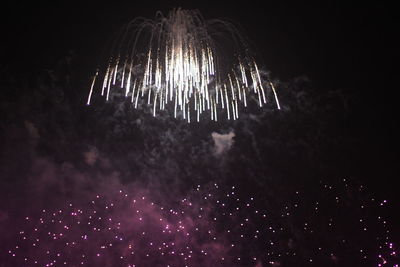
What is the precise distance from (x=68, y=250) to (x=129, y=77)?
9012mm

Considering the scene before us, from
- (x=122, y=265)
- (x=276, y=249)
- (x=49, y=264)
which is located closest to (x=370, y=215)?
(x=276, y=249)

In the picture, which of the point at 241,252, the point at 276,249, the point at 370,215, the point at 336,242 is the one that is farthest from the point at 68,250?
the point at 370,215

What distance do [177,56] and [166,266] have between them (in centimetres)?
1011

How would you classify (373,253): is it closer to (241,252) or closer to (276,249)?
(276,249)

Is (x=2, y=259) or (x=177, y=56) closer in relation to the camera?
(x=177, y=56)

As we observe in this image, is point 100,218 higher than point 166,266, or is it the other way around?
point 100,218

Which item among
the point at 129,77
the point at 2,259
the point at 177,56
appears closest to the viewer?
the point at 177,56

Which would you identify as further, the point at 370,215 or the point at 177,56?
the point at 370,215

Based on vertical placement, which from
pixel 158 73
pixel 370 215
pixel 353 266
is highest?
pixel 158 73

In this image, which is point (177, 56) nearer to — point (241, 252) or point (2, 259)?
point (241, 252)

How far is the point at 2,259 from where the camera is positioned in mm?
17875

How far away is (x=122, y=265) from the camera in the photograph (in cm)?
1823

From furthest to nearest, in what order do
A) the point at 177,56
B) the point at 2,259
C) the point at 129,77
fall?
1. the point at 2,259
2. the point at 129,77
3. the point at 177,56

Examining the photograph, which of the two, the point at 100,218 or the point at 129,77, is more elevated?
the point at 129,77
